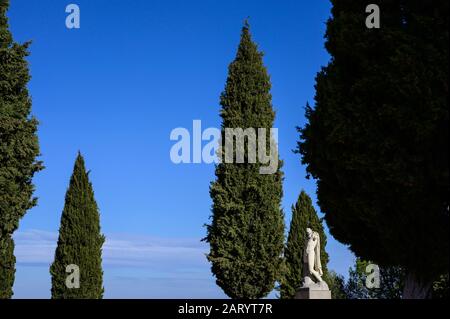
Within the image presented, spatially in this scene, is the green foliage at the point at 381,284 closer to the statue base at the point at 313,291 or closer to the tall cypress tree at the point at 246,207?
the tall cypress tree at the point at 246,207

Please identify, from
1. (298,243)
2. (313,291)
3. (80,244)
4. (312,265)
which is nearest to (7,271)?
(80,244)

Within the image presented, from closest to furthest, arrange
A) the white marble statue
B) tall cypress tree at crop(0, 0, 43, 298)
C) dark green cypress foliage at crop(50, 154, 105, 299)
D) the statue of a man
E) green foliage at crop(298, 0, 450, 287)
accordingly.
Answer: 1. green foliage at crop(298, 0, 450, 287)
2. the white marble statue
3. the statue of a man
4. tall cypress tree at crop(0, 0, 43, 298)
5. dark green cypress foliage at crop(50, 154, 105, 299)

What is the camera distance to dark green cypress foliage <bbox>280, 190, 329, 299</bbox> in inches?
1262

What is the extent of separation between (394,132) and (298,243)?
1781cm

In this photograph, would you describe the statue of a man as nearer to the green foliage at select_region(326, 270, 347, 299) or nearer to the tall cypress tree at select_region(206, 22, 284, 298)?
the tall cypress tree at select_region(206, 22, 284, 298)

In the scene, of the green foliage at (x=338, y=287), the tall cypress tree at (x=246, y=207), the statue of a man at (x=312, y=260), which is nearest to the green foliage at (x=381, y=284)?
the green foliage at (x=338, y=287)

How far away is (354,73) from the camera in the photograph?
17.5m

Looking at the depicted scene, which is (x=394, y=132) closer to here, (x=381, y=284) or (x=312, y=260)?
(x=312, y=260)

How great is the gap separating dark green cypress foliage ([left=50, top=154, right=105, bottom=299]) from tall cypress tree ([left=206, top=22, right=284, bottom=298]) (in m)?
5.70

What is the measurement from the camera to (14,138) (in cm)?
2436

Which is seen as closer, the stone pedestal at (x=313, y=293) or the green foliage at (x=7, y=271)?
the stone pedestal at (x=313, y=293)

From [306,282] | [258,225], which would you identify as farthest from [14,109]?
[306,282]

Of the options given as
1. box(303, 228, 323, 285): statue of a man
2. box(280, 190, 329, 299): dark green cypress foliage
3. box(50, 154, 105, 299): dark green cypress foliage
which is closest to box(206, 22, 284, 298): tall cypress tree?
box(280, 190, 329, 299): dark green cypress foliage

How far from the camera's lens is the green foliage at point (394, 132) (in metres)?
15.3
